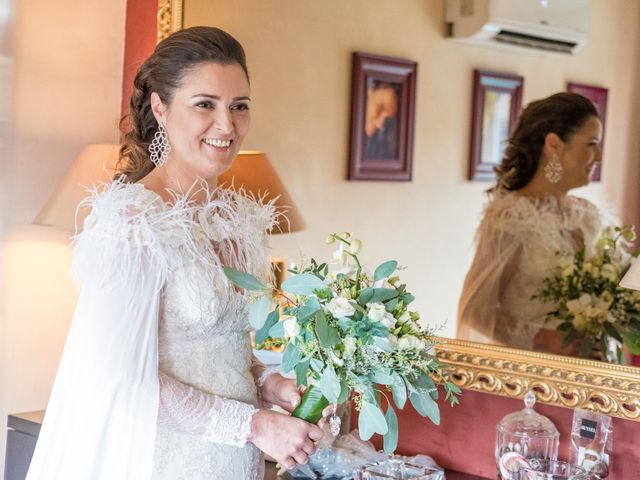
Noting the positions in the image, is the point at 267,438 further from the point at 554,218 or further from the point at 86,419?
the point at 554,218

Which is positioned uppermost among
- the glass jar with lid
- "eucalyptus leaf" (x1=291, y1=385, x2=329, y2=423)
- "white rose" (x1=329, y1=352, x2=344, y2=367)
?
"white rose" (x1=329, y1=352, x2=344, y2=367)

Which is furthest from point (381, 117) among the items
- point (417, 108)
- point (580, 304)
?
point (580, 304)

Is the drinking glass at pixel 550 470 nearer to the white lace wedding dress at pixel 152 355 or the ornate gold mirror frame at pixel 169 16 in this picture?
the white lace wedding dress at pixel 152 355

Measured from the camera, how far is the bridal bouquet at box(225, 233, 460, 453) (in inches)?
71.1

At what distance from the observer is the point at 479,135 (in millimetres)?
2588

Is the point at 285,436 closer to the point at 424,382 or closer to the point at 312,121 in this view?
the point at 424,382

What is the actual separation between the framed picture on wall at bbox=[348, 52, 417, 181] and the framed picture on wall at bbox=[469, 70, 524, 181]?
0.18 m

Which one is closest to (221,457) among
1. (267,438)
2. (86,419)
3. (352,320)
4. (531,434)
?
(267,438)

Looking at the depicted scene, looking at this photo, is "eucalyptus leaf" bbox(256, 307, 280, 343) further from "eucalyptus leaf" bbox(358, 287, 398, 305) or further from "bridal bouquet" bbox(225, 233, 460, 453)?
"eucalyptus leaf" bbox(358, 287, 398, 305)

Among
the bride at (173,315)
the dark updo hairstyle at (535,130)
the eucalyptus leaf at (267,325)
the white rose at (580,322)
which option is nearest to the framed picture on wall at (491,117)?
the dark updo hairstyle at (535,130)

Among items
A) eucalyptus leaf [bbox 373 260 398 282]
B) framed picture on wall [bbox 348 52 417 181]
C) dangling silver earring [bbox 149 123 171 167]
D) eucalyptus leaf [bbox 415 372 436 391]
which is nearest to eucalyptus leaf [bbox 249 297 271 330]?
eucalyptus leaf [bbox 373 260 398 282]

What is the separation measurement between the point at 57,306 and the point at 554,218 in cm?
155

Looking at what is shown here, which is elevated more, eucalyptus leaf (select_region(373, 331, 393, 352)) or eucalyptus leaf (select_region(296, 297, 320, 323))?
eucalyptus leaf (select_region(296, 297, 320, 323))

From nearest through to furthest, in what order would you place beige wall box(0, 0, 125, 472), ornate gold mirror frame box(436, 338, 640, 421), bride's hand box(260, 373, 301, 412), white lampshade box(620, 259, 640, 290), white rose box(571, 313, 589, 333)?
white lampshade box(620, 259, 640, 290) → bride's hand box(260, 373, 301, 412) → ornate gold mirror frame box(436, 338, 640, 421) → white rose box(571, 313, 589, 333) → beige wall box(0, 0, 125, 472)
